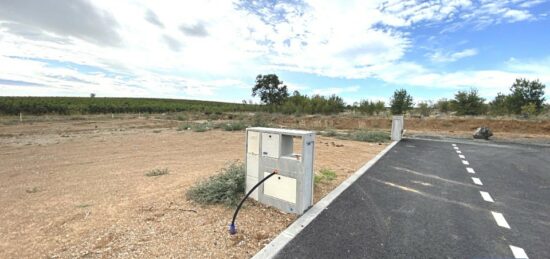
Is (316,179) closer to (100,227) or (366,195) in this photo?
(366,195)

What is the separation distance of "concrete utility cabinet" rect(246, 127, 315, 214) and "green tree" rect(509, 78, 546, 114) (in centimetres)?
3841

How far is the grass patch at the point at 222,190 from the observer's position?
4.16 metres

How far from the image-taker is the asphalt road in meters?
2.93

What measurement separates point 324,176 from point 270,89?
61.3 metres

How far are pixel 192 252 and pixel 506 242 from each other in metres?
3.40

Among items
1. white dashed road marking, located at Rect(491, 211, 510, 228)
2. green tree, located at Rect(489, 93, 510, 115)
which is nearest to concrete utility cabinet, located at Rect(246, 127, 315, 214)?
white dashed road marking, located at Rect(491, 211, 510, 228)

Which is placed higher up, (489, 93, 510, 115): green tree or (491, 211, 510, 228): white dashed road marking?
(489, 93, 510, 115): green tree

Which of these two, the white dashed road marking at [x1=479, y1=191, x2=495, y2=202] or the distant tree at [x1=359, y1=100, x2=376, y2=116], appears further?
the distant tree at [x1=359, y1=100, x2=376, y2=116]

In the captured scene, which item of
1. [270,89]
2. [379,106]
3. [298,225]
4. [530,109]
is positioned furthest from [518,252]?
[270,89]

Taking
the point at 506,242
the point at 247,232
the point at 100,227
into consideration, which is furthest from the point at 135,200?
the point at 506,242

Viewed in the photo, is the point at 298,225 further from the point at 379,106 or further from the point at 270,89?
the point at 270,89

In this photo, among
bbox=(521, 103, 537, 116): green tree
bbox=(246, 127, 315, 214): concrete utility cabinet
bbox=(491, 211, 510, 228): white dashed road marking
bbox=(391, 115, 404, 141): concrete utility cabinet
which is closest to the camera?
bbox=(491, 211, 510, 228): white dashed road marking

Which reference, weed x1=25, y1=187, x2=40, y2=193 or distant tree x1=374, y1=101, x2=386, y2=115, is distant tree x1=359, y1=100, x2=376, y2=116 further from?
weed x1=25, y1=187, x2=40, y2=193

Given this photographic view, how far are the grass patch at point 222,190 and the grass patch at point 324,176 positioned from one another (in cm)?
161
